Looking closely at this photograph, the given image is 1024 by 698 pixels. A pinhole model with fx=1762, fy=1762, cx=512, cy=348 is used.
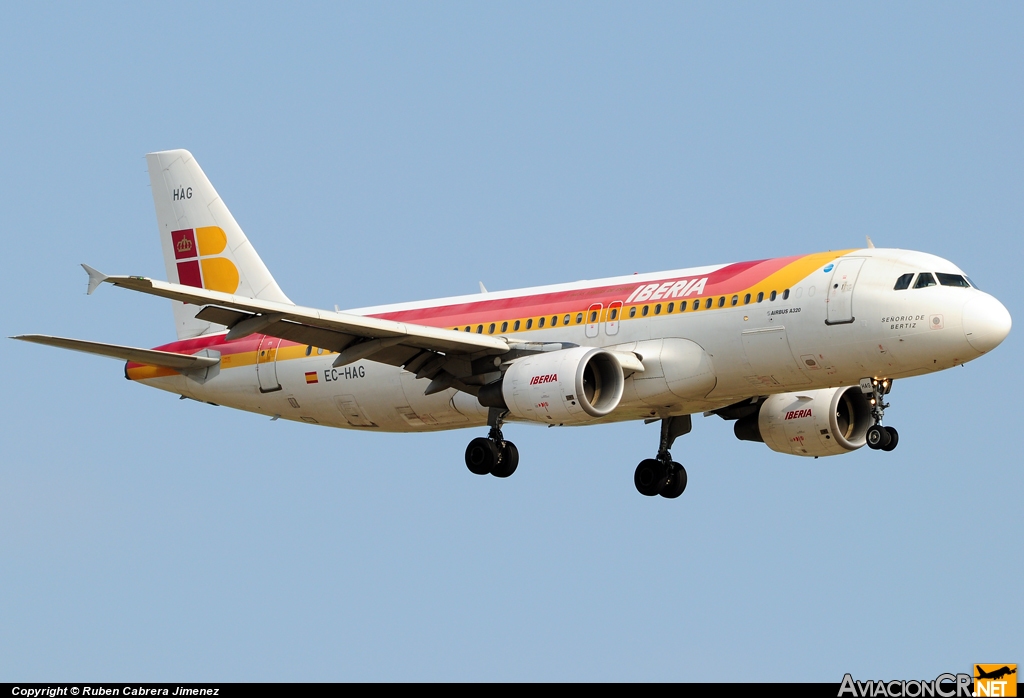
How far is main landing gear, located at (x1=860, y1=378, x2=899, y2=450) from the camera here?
42.6 m

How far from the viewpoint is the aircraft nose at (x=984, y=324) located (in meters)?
40.8

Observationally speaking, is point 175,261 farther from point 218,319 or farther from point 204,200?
point 218,319

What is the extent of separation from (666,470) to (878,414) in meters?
7.48

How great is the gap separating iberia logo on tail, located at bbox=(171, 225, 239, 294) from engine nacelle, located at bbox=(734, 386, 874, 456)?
16.6 meters

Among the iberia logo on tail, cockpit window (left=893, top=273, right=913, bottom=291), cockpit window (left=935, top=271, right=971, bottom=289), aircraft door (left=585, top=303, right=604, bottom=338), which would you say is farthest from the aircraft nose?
the iberia logo on tail

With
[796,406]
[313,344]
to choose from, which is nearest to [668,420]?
[796,406]

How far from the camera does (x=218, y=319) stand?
1657 inches

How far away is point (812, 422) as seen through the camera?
4800cm

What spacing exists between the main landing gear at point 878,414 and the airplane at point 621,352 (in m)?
0.05

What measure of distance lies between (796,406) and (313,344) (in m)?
13.5

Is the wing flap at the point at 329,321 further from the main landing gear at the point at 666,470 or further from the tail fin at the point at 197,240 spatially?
the tail fin at the point at 197,240

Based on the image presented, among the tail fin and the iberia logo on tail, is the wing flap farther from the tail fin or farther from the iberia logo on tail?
the iberia logo on tail

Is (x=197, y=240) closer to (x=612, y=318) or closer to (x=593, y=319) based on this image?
(x=593, y=319)

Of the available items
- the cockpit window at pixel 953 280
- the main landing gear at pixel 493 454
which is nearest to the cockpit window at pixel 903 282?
the cockpit window at pixel 953 280
